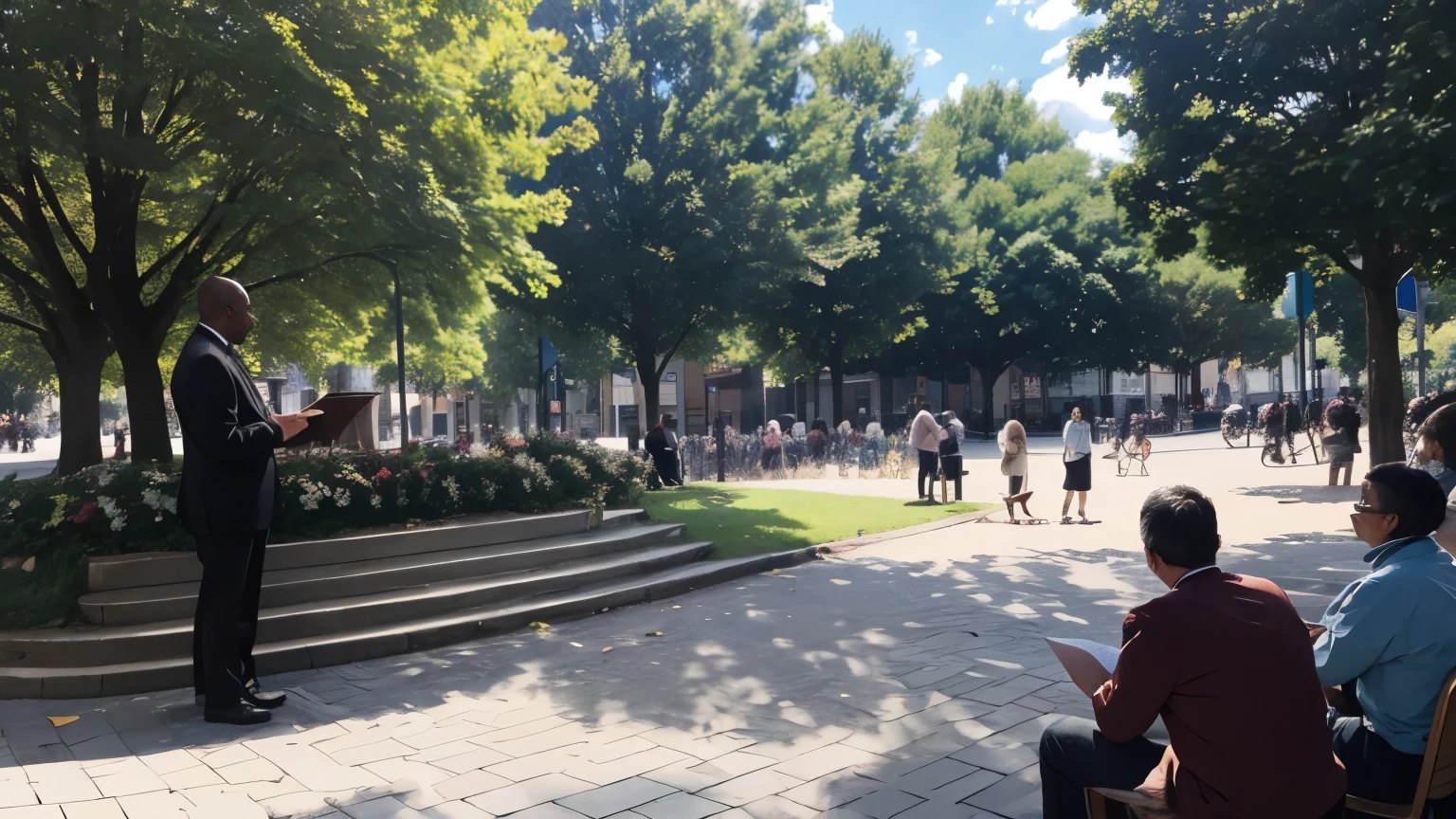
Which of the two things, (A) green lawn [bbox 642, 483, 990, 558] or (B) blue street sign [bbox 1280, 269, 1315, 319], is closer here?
(A) green lawn [bbox 642, 483, 990, 558]

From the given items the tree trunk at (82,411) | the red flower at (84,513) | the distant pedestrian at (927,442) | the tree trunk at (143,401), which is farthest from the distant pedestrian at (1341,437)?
the tree trunk at (82,411)

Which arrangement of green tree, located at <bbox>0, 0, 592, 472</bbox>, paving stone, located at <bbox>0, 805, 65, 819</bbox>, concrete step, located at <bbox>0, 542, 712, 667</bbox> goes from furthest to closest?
green tree, located at <bbox>0, 0, 592, 472</bbox>, concrete step, located at <bbox>0, 542, 712, 667</bbox>, paving stone, located at <bbox>0, 805, 65, 819</bbox>

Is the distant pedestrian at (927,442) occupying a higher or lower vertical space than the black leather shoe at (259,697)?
higher

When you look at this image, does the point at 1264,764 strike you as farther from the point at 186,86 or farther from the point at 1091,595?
the point at 186,86

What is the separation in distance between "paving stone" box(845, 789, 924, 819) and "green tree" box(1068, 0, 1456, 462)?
384 inches

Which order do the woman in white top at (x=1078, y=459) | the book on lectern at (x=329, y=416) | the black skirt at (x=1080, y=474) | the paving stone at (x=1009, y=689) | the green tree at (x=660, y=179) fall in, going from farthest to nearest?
the green tree at (x=660, y=179)
the black skirt at (x=1080, y=474)
the woman in white top at (x=1078, y=459)
the book on lectern at (x=329, y=416)
the paving stone at (x=1009, y=689)

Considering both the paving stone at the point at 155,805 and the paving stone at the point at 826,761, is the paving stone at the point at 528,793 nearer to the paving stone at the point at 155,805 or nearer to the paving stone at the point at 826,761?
the paving stone at the point at 826,761

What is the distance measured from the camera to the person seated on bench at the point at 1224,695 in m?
2.38

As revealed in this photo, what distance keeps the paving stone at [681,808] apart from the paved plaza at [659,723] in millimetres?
12

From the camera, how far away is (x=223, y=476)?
16.3 feet

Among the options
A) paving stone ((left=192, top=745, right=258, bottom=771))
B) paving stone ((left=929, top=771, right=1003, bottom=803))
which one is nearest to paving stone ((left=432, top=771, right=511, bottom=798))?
paving stone ((left=192, top=745, right=258, bottom=771))

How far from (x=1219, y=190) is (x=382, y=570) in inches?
473

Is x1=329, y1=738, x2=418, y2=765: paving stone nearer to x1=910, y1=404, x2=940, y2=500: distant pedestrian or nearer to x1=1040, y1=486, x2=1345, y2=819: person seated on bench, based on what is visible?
x1=1040, y1=486, x2=1345, y2=819: person seated on bench

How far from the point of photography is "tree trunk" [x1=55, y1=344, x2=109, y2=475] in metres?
13.5
